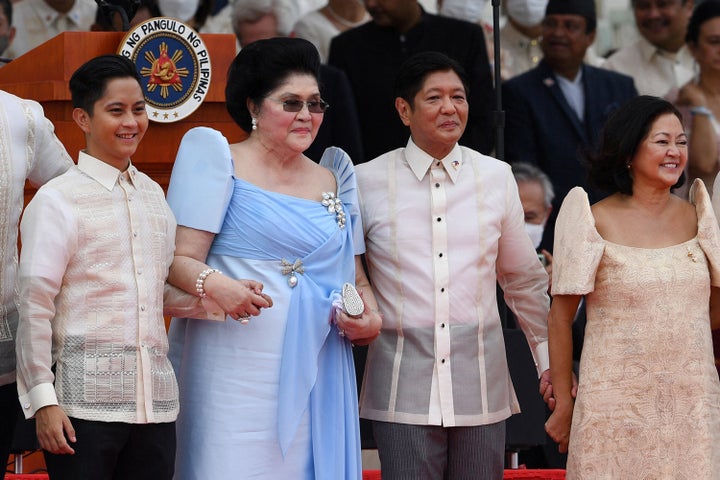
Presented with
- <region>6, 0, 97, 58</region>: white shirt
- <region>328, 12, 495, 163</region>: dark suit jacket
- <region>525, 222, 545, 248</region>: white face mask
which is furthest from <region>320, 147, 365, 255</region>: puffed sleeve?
<region>6, 0, 97, 58</region>: white shirt

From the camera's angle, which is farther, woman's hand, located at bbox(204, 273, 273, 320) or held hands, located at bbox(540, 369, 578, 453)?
Answer: held hands, located at bbox(540, 369, 578, 453)

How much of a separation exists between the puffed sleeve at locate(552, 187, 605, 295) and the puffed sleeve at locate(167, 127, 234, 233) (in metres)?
1.08

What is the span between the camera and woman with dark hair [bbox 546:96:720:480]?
4.26 m

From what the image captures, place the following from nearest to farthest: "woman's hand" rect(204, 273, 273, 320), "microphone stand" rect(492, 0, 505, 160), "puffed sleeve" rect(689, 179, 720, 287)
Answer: "woman's hand" rect(204, 273, 273, 320), "puffed sleeve" rect(689, 179, 720, 287), "microphone stand" rect(492, 0, 505, 160)

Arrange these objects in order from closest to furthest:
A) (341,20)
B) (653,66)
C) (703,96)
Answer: (341,20) < (703,96) < (653,66)

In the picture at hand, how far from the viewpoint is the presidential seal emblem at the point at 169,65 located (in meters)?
4.54

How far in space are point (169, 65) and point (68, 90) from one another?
1.14 feet

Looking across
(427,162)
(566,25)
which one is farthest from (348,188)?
(566,25)

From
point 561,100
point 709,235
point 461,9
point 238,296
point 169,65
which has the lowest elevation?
point 238,296

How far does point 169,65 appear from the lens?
15.1 feet

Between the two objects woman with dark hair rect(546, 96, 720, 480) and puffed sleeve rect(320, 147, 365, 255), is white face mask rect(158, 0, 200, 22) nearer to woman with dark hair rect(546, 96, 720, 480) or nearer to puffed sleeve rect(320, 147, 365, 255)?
puffed sleeve rect(320, 147, 365, 255)

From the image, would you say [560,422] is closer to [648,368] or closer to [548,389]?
[548,389]

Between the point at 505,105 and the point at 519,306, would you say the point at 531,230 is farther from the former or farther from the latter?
the point at 519,306

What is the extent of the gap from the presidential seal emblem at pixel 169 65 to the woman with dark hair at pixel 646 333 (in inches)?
52.7
